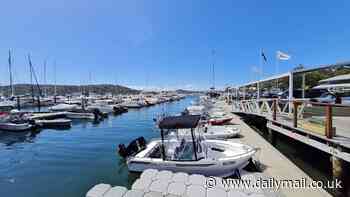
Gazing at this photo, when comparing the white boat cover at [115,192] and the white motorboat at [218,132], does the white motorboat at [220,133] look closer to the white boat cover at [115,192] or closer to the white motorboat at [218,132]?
the white motorboat at [218,132]

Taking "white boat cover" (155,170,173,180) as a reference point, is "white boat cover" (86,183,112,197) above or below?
below

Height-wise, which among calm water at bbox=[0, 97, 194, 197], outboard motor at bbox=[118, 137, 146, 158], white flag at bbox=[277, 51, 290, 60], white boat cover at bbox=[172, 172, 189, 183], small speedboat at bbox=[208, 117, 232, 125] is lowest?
calm water at bbox=[0, 97, 194, 197]

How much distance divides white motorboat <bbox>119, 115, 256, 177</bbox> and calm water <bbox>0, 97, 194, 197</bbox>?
3.73ft

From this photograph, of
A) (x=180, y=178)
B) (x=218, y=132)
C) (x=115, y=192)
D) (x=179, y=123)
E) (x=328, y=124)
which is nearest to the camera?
(x=115, y=192)

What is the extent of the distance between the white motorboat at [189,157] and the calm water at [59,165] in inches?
44.8

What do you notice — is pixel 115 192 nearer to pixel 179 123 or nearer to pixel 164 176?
pixel 164 176

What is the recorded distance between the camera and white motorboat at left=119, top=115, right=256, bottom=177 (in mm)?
7297

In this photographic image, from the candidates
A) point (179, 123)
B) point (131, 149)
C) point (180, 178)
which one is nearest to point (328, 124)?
point (179, 123)

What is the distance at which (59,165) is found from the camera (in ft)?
34.7

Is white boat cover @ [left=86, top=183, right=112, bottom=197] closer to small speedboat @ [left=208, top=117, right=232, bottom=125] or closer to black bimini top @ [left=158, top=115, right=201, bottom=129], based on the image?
black bimini top @ [left=158, top=115, right=201, bottom=129]

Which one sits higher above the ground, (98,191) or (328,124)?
(328,124)

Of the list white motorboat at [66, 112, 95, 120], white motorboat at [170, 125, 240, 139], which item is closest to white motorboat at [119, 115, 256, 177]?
white motorboat at [170, 125, 240, 139]

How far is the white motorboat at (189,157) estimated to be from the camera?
7.30m

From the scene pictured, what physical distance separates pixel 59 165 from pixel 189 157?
22.5 ft
